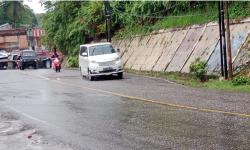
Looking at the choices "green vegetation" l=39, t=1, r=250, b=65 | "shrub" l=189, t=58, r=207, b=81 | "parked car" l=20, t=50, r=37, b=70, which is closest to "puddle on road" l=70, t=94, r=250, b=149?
"shrub" l=189, t=58, r=207, b=81

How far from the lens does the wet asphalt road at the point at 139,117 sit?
9.41m

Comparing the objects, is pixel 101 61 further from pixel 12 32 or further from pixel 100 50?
pixel 12 32

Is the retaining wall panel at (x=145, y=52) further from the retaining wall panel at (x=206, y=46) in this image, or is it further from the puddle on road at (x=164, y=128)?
the puddle on road at (x=164, y=128)

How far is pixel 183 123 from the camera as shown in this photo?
11141 mm

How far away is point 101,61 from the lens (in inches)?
1049

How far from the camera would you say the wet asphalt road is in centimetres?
941

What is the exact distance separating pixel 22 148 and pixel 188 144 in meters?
3.14

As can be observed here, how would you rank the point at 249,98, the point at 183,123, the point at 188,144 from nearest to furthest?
the point at 188,144, the point at 183,123, the point at 249,98

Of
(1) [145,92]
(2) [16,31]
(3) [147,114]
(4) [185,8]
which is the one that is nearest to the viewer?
(3) [147,114]

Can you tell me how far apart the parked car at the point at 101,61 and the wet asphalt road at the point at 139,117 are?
20.9 ft

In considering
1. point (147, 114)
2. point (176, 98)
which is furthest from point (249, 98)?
point (147, 114)

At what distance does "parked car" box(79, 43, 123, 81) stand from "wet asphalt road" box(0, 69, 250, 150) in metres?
6.36

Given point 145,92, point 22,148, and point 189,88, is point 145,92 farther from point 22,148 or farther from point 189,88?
point 22,148

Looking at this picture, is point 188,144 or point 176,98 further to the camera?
point 176,98
